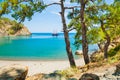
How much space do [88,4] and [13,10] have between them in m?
6.29

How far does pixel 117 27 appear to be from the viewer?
2494 centimetres

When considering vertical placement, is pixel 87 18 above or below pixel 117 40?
above

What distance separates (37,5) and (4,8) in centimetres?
248

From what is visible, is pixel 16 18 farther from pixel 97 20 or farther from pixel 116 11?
pixel 116 11

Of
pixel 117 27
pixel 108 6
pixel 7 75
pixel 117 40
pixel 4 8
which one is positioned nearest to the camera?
pixel 7 75

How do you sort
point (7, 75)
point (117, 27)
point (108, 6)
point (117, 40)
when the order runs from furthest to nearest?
point (117, 40) < point (117, 27) < point (108, 6) < point (7, 75)

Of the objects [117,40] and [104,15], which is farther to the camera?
[117,40]

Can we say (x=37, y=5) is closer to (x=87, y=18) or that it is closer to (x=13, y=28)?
(x=13, y=28)

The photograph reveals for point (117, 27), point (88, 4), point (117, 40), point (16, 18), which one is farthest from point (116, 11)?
point (117, 40)

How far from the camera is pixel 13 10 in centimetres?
1973

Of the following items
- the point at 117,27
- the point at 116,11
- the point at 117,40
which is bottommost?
the point at 117,40

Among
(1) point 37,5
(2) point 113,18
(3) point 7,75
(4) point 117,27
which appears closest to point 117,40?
(4) point 117,27

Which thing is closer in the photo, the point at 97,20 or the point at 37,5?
the point at 37,5

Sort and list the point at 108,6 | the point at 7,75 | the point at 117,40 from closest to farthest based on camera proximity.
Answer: the point at 7,75 < the point at 108,6 < the point at 117,40
